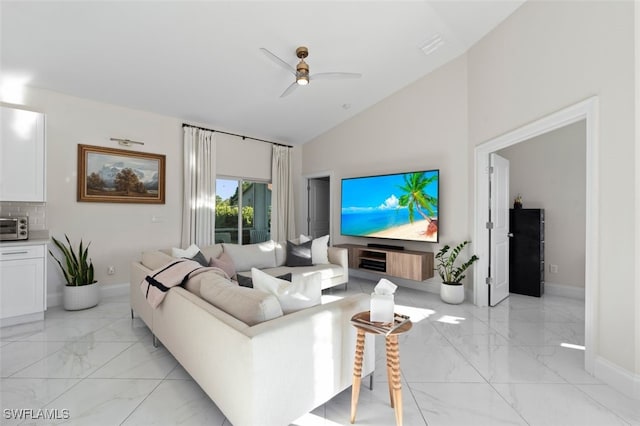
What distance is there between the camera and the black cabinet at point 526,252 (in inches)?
156

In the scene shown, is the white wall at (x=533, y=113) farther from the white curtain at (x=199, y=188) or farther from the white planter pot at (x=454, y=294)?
the white curtain at (x=199, y=188)

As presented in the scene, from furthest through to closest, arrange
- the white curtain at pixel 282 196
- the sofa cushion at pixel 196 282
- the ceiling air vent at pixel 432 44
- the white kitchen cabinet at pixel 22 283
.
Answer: the white curtain at pixel 282 196, the ceiling air vent at pixel 432 44, the white kitchen cabinet at pixel 22 283, the sofa cushion at pixel 196 282

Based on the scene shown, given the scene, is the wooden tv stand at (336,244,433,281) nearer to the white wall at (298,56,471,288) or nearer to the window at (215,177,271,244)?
the white wall at (298,56,471,288)

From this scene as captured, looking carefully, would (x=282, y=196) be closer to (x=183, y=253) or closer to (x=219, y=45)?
(x=183, y=253)

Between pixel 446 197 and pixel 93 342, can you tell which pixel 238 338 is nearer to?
pixel 93 342

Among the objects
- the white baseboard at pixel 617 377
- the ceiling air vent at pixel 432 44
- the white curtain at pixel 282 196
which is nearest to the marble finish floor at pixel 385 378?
the white baseboard at pixel 617 377

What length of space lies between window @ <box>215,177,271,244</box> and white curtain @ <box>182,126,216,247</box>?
0.93 ft

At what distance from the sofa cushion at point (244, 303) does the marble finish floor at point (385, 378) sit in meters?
0.65

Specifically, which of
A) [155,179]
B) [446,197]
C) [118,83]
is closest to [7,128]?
[118,83]

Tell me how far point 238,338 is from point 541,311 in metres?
3.78

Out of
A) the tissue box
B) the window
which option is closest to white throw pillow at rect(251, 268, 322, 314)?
the tissue box

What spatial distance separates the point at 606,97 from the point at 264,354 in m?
2.76

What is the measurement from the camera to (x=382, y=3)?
2805mm

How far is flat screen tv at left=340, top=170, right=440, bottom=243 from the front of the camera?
4105 mm
